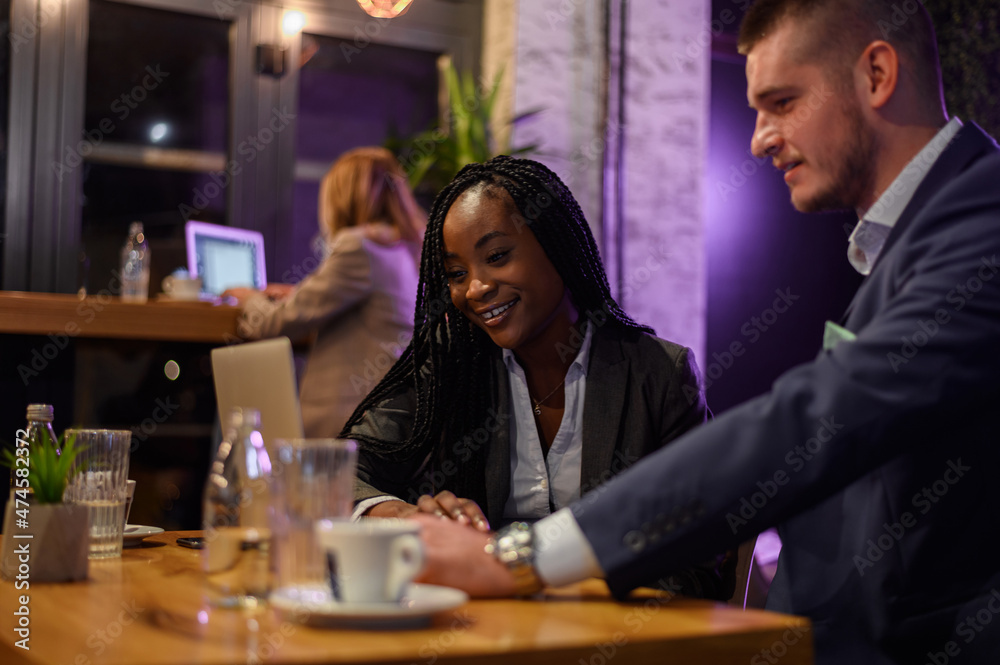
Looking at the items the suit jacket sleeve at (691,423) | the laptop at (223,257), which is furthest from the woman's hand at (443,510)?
the laptop at (223,257)

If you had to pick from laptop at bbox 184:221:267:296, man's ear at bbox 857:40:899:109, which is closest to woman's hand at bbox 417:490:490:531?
man's ear at bbox 857:40:899:109

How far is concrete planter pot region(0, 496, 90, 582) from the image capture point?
1.16m

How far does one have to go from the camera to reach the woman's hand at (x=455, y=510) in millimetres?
1296

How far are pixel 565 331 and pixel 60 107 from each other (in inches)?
125

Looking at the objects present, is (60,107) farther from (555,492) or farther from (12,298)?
(555,492)

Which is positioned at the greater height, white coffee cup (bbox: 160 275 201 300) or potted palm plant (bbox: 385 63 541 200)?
potted palm plant (bbox: 385 63 541 200)

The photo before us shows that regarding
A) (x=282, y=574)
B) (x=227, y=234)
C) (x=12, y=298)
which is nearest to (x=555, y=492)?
(x=282, y=574)

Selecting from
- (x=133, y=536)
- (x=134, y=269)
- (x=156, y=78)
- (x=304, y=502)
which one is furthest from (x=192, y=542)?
(x=156, y=78)

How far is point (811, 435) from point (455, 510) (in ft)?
1.64

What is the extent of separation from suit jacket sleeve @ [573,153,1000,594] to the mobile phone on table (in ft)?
2.25

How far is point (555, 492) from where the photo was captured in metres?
1.72

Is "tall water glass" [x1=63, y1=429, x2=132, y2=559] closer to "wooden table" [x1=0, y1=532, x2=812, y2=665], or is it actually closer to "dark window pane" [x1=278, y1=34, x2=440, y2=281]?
"wooden table" [x1=0, y1=532, x2=812, y2=665]

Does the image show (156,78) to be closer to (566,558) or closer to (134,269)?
(134,269)

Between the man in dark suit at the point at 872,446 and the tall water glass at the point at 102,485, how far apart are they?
0.54 meters
